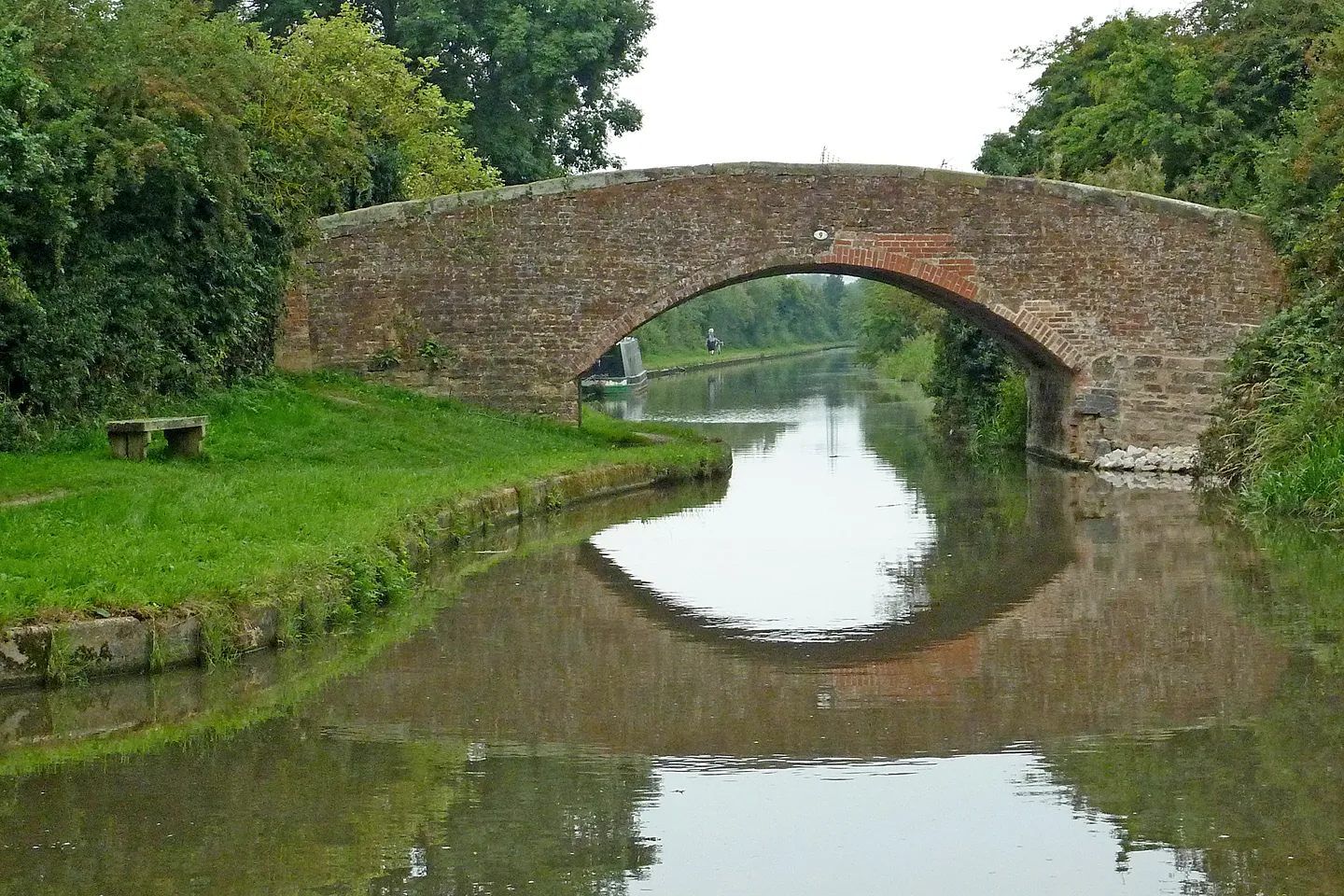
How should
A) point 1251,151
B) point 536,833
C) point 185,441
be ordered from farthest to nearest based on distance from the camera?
point 1251,151 < point 185,441 < point 536,833

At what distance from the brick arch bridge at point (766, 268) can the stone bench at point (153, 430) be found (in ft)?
19.3

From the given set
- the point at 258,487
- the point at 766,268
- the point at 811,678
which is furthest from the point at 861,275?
the point at 811,678

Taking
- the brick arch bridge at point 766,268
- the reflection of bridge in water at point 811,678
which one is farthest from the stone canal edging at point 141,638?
the brick arch bridge at point 766,268

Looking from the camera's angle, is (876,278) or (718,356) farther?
(718,356)

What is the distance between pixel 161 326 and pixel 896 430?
54.2ft

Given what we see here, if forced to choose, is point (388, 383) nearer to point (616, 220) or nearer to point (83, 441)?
point (616, 220)

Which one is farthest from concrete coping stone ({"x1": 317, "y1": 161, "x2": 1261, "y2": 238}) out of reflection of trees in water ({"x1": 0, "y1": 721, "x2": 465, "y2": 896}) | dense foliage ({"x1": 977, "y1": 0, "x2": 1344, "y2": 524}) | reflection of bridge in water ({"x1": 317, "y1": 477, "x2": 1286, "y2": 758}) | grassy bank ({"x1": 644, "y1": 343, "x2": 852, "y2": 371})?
grassy bank ({"x1": 644, "y1": 343, "x2": 852, "y2": 371})

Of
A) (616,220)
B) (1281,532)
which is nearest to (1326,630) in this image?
(1281,532)

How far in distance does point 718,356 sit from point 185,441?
61907 mm

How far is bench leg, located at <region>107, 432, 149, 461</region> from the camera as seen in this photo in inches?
536

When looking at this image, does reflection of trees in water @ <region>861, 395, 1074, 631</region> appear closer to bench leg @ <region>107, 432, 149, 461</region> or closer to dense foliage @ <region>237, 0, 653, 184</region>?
bench leg @ <region>107, 432, 149, 461</region>

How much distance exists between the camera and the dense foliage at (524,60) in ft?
109

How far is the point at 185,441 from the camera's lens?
47.1 feet

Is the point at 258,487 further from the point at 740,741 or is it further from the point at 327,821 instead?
the point at 327,821
